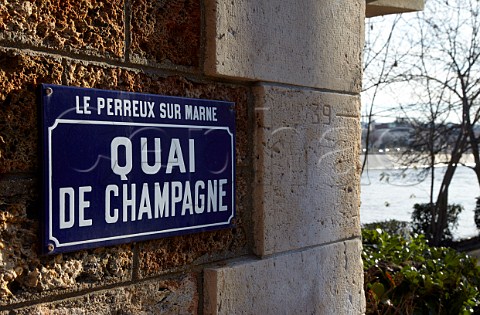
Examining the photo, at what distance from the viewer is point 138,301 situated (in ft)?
6.11

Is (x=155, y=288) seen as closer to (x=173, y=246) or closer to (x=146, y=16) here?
(x=173, y=246)

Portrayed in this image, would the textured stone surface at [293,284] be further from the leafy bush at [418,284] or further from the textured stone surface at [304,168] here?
the leafy bush at [418,284]

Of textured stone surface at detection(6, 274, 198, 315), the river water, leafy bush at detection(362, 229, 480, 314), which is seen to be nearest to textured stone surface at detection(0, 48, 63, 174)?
textured stone surface at detection(6, 274, 198, 315)

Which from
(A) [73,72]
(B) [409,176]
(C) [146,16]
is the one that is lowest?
(B) [409,176]

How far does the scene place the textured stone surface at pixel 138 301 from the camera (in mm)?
1630

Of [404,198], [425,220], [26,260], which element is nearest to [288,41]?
[26,260]

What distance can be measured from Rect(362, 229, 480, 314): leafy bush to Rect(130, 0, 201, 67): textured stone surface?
8.00ft

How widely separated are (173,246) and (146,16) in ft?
2.28

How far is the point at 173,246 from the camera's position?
1973 millimetres

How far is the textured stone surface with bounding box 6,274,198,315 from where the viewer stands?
1.63m

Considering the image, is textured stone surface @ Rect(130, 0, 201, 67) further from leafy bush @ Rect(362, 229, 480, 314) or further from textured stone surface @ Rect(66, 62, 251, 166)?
leafy bush @ Rect(362, 229, 480, 314)

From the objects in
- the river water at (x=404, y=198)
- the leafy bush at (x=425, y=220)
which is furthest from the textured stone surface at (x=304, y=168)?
the leafy bush at (x=425, y=220)

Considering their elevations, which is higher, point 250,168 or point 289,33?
point 289,33

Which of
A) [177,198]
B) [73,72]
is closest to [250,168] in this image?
[177,198]
